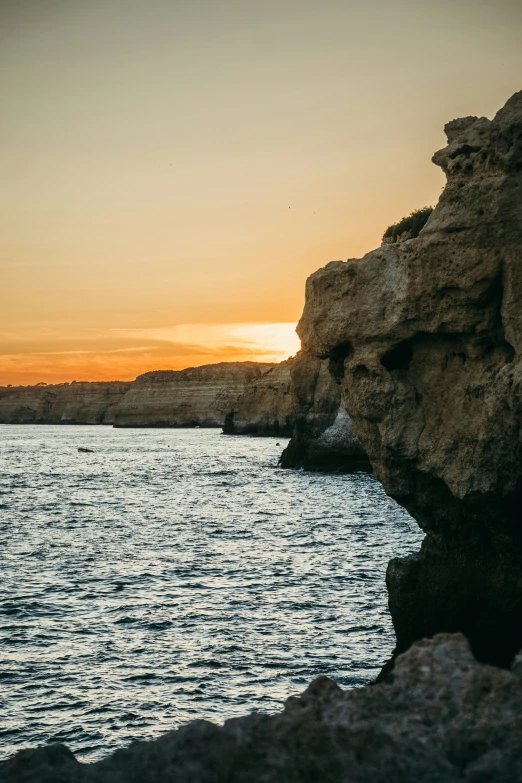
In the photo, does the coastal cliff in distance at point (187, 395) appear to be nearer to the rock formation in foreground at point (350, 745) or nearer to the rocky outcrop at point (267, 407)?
the rocky outcrop at point (267, 407)

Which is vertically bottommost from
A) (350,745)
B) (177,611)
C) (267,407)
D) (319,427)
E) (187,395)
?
(177,611)

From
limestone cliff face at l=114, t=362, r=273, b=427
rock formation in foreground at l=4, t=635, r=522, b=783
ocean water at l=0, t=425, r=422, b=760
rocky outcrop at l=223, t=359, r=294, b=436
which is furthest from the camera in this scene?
limestone cliff face at l=114, t=362, r=273, b=427

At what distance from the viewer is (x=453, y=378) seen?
12344 millimetres

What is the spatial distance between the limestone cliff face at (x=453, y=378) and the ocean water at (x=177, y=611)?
210cm

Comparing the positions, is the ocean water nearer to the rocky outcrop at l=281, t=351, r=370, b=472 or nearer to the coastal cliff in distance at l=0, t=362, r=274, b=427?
the rocky outcrop at l=281, t=351, r=370, b=472

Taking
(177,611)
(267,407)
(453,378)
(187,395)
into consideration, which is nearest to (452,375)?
(453,378)

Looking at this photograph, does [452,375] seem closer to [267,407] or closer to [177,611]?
[177,611]

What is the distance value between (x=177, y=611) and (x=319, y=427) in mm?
40132

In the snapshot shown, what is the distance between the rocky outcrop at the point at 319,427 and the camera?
5203cm

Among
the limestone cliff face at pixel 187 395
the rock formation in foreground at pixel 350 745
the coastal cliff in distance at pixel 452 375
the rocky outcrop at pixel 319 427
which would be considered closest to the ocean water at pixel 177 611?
the coastal cliff in distance at pixel 452 375

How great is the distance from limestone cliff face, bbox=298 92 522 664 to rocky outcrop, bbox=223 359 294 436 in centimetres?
8874

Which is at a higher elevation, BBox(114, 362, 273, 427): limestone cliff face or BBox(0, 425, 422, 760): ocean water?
BBox(114, 362, 273, 427): limestone cliff face

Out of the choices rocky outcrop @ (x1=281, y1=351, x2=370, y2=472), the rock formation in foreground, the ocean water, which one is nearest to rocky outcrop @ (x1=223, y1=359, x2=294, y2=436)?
rocky outcrop @ (x1=281, y1=351, x2=370, y2=472)

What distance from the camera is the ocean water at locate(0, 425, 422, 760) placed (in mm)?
10930
